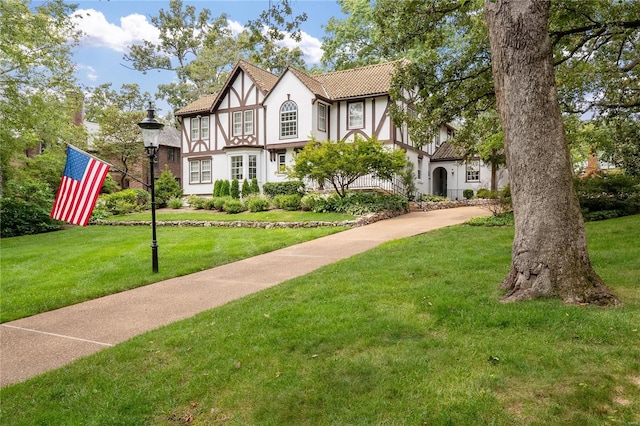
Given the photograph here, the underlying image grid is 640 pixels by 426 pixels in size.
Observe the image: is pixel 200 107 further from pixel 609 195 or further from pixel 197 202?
pixel 609 195

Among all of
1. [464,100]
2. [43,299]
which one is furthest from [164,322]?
[464,100]

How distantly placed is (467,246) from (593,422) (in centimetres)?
645

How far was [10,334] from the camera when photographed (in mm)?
5492

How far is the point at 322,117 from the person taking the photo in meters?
23.9

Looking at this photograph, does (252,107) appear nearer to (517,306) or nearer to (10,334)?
(10,334)

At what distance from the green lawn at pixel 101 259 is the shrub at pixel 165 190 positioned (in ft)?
32.2

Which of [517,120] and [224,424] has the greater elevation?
[517,120]

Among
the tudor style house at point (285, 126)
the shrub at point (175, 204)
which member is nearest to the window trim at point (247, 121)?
the tudor style house at point (285, 126)

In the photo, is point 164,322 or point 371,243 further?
point 371,243

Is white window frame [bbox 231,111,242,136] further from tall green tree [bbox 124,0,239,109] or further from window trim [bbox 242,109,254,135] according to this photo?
tall green tree [bbox 124,0,239,109]

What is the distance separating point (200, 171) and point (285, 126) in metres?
7.64

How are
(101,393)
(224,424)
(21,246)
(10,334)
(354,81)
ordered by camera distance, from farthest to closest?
1. (354,81)
2. (21,246)
3. (10,334)
4. (101,393)
5. (224,424)

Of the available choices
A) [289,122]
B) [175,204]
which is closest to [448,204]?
[289,122]

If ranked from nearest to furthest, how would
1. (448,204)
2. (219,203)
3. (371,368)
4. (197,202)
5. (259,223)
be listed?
(371,368) < (259,223) < (219,203) < (448,204) < (197,202)
